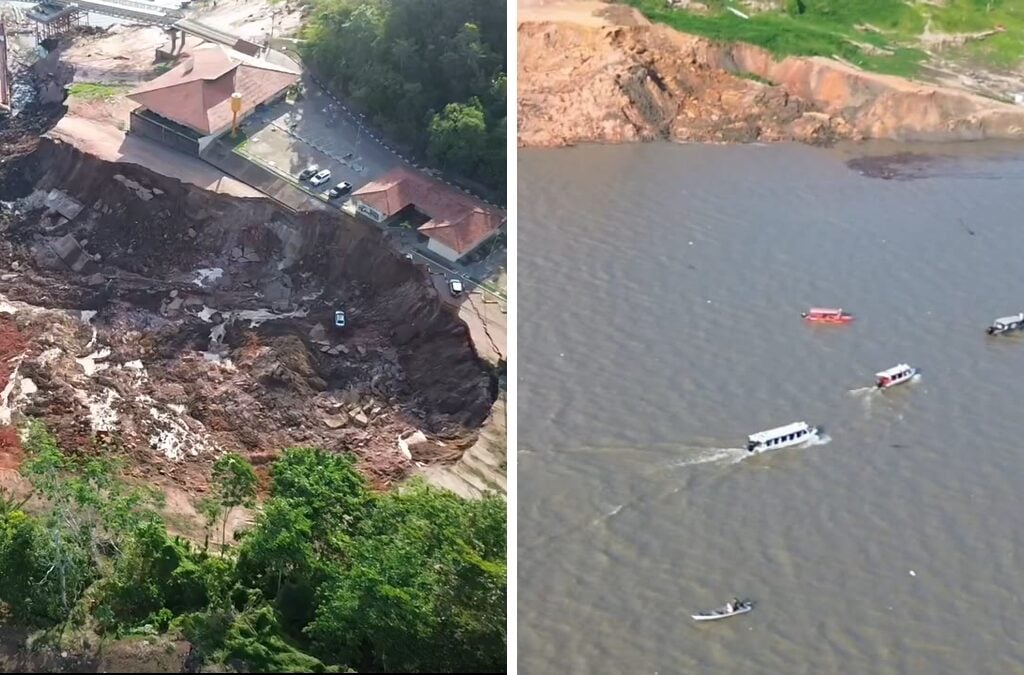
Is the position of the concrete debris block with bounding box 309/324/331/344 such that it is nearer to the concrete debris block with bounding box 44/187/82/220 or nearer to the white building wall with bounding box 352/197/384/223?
the white building wall with bounding box 352/197/384/223

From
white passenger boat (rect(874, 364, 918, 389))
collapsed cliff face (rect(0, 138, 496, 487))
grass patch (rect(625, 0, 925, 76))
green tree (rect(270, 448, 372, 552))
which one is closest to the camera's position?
green tree (rect(270, 448, 372, 552))

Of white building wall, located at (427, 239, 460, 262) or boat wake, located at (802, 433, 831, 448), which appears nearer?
boat wake, located at (802, 433, 831, 448)

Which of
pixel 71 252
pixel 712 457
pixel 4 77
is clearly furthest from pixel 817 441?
pixel 4 77

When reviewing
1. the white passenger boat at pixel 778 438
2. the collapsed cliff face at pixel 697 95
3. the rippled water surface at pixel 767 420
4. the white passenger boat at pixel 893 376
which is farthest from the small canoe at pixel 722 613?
the collapsed cliff face at pixel 697 95

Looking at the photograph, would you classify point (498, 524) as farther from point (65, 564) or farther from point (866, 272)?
point (866, 272)

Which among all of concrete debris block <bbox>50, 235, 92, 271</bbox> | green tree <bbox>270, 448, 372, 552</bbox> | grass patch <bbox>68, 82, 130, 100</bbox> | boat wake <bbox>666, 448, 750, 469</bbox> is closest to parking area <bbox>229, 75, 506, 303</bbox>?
grass patch <bbox>68, 82, 130, 100</bbox>
